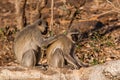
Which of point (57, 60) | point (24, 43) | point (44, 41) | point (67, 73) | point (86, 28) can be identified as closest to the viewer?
point (67, 73)

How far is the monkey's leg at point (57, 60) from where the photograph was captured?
9.98 m

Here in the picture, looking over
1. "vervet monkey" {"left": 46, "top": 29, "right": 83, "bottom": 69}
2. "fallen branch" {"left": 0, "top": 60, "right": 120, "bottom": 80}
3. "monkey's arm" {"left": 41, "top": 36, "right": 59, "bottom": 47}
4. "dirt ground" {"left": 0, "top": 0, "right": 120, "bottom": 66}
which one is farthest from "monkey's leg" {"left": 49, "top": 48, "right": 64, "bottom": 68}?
"dirt ground" {"left": 0, "top": 0, "right": 120, "bottom": 66}

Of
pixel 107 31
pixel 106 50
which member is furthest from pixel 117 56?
pixel 107 31

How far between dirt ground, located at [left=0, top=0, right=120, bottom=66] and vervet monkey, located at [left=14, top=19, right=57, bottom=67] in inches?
90.8

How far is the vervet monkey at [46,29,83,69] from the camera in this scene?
395 inches

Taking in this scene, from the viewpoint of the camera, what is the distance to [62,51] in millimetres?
10352

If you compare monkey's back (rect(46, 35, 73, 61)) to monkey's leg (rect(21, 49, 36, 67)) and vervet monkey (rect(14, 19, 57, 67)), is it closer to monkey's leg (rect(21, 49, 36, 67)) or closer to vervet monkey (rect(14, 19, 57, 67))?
vervet monkey (rect(14, 19, 57, 67))

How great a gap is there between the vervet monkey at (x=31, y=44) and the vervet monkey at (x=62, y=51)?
0.20m

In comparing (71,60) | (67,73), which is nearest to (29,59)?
(71,60)

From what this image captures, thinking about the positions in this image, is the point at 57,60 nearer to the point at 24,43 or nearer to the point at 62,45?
the point at 62,45

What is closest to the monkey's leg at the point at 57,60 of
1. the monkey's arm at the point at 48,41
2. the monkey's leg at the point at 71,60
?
the monkey's leg at the point at 71,60

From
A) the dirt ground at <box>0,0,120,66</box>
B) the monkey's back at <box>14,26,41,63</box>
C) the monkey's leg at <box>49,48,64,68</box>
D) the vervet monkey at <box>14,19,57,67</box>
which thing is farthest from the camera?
the dirt ground at <box>0,0,120,66</box>

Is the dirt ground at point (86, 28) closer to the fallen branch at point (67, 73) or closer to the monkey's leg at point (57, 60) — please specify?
the monkey's leg at point (57, 60)

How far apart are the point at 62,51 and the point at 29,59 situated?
842 millimetres
